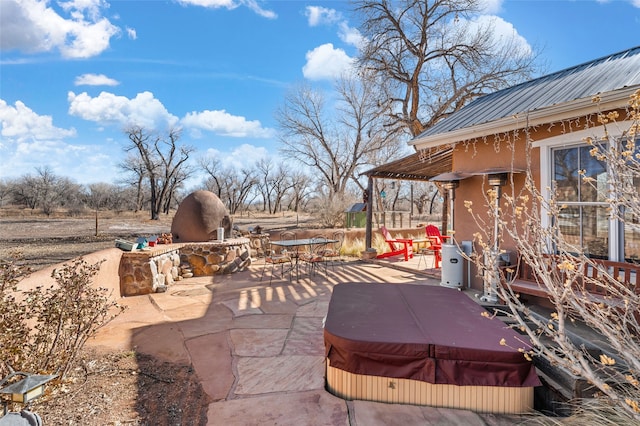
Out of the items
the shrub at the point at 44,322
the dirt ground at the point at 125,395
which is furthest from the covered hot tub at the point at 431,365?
the shrub at the point at 44,322

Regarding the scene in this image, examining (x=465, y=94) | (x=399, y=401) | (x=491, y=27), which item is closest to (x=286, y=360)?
(x=399, y=401)

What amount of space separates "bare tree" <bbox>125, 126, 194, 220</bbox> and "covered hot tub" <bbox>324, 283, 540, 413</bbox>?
2661 cm

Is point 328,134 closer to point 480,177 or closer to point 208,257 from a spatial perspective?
point 208,257

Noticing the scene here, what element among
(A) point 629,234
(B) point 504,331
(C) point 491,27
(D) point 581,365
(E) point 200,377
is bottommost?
(E) point 200,377

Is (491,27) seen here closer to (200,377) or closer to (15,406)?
(200,377)

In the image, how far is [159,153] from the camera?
1102 inches

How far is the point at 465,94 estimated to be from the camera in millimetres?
12141

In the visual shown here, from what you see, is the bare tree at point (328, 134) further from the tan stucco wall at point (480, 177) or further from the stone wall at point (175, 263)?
the tan stucco wall at point (480, 177)

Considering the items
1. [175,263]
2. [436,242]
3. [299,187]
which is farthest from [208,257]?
[299,187]

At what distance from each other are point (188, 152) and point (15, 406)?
2864 centimetres

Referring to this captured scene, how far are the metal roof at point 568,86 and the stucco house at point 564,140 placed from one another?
0.02m

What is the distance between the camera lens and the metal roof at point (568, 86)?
356cm

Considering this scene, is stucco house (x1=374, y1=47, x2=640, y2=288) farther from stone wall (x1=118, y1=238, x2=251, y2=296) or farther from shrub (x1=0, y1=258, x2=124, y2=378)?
stone wall (x1=118, y1=238, x2=251, y2=296)

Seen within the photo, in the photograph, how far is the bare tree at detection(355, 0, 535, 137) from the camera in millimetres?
11547
